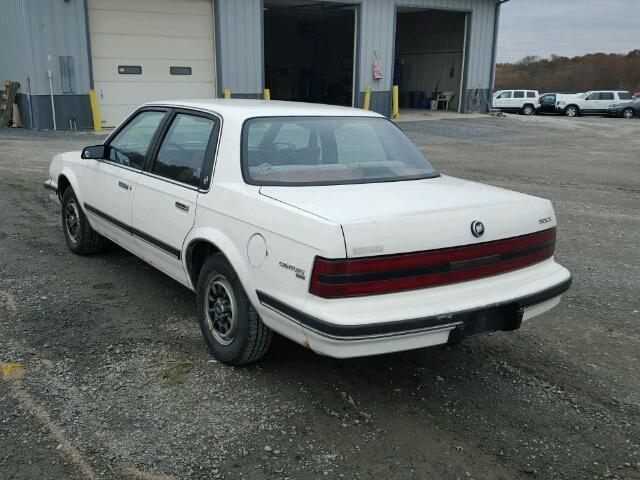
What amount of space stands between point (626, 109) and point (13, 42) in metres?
29.8

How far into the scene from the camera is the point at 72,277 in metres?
5.42

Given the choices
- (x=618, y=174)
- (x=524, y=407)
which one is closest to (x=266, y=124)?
(x=524, y=407)

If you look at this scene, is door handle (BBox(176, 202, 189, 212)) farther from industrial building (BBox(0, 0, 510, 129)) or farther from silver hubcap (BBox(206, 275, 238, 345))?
industrial building (BBox(0, 0, 510, 129))

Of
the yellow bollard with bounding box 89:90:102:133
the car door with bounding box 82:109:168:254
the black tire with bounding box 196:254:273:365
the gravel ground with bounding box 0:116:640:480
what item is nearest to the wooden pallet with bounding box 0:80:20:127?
the yellow bollard with bounding box 89:90:102:133

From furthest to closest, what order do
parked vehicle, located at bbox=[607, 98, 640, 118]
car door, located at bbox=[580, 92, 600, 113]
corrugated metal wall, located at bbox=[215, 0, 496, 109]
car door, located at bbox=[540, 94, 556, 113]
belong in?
1. car door, located at bbox=[540, 94, 556, 113]
2. car door, located at bbox=[580, 92, 600, 113]
3. parked vehicle, located at bbox=[607, 98, 640, 118]
4. corrugated metal wall, located at bbox=[215, 0, 496, 109]

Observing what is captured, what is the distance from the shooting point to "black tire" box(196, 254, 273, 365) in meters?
3.59

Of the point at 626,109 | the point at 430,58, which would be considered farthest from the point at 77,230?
the point at 626,109

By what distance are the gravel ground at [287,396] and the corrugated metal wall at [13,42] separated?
1311cm

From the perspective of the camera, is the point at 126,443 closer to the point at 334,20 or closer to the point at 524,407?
the point at 524,407

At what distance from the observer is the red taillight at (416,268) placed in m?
3.01

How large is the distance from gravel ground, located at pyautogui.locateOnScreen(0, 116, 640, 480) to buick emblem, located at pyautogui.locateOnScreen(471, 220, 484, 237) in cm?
97

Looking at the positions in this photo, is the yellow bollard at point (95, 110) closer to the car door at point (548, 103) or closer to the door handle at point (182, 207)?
the door handle at point (182, 207)

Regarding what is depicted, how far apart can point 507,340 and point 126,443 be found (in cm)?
263

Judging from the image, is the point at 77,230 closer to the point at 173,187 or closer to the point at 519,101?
the point at 173,187
